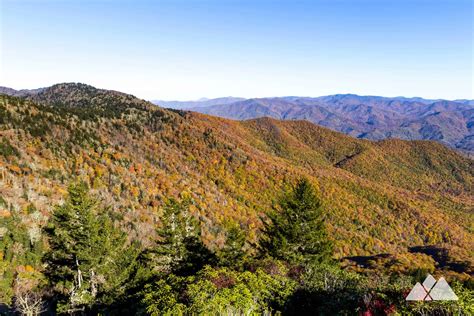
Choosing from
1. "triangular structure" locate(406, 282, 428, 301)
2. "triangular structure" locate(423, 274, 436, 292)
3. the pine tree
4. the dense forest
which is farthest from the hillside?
"triangular structure" locate(423, 274, 436, 292)

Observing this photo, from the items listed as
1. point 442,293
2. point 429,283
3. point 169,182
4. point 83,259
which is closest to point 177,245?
point 83,259

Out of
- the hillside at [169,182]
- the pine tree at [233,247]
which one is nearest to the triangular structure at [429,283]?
the pine tree at [233,247]

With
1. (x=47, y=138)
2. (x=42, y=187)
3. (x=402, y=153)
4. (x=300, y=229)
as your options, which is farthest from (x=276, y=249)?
(x=402, y=153)

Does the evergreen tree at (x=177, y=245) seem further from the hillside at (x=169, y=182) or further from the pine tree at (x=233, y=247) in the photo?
the hillside at (x=169, y=182)

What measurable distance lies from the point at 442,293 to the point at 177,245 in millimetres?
16125

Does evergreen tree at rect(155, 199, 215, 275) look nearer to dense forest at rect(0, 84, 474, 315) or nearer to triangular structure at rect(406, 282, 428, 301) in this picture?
dense forest at rect(0, 84, 474, 315)

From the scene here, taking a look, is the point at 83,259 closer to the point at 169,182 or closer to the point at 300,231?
the point at 300,231

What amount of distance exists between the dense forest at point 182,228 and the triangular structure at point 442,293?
0.18 meters

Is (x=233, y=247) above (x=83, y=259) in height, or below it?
below

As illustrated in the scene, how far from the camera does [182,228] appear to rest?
880 inches

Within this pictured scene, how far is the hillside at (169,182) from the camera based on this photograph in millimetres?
37688

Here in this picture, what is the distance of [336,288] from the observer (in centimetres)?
1330

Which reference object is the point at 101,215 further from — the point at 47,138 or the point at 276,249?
the point at 47,138

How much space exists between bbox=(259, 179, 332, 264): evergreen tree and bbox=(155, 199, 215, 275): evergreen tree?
17.2 ft
